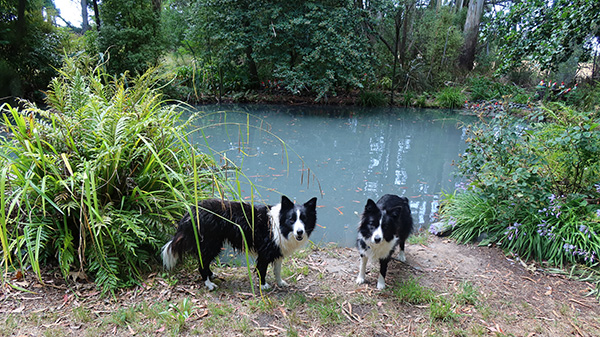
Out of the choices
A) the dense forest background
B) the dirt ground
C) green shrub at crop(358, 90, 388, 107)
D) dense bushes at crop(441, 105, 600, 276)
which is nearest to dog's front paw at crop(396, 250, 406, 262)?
the dirt ground

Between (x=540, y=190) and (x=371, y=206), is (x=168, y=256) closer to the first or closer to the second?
(x=371, y=206)

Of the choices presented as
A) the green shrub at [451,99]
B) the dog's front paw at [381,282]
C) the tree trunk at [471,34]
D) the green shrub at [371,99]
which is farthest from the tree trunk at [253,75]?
the dog's front paw at [381,282]

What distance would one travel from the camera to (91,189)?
224 centimetres

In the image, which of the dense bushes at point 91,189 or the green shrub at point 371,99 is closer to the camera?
the dense bushes at point 91,189

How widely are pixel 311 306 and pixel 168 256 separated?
1.10 m

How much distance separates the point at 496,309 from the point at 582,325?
0.50 m

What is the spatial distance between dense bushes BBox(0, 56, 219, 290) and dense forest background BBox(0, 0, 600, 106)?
679cm

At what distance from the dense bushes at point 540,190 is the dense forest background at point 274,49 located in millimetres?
6421

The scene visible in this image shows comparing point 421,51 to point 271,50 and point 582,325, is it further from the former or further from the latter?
point 582,325

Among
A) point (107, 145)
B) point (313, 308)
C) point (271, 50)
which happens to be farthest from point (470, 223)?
point (271, 50)

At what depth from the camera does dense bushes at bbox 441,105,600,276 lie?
Answer: 289cm

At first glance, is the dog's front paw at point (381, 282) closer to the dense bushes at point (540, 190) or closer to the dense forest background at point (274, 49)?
the dense bushes at point (540, 190)

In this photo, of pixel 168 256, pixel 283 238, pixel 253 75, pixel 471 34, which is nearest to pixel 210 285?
pixel 168 256

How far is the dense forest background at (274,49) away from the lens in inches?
411
